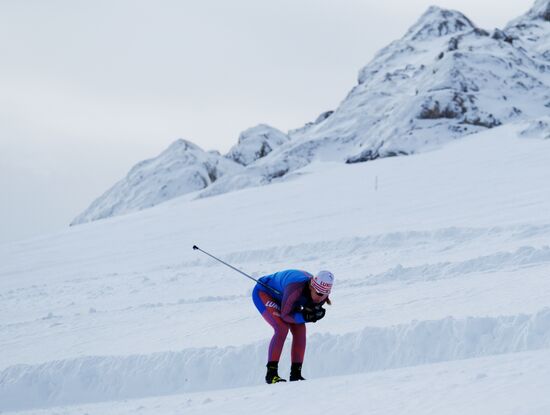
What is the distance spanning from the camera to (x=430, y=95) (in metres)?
57.6

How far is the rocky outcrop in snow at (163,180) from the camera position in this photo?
378 ft

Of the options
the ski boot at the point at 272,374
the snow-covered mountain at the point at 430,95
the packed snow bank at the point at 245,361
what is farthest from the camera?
the snow-covered mountain at the point at 430,95

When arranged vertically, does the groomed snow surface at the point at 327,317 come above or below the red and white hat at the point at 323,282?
below

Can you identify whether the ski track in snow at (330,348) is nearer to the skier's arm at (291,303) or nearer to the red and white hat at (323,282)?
the skier's arm at (291,303)

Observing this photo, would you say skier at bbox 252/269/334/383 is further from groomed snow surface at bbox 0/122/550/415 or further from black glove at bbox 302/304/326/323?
groomed snow surface at bbox 0/122/550/415

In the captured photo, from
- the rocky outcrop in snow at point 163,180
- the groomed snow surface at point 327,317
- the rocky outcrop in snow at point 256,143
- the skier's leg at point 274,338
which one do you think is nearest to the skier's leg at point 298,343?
the skier's leg at point 274,338

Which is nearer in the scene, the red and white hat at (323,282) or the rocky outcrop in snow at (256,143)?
the red and white hat at (323,282)

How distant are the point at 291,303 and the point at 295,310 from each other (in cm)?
12

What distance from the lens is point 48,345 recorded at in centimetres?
1111

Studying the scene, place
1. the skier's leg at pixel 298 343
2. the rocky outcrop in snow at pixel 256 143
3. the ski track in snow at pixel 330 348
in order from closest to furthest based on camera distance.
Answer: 1. the skier's leg at pixel 298 343
2. the ski track in snow at pixel 330 348
3. the rocky outcrop in snow at pixel 256 143

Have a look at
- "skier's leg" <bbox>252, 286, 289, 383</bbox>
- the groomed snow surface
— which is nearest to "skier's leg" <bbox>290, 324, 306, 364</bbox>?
"skier's leg" <bbox>252, 286, 289, 383</bbox>

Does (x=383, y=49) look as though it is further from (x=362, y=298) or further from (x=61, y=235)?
(x=362, y=298)

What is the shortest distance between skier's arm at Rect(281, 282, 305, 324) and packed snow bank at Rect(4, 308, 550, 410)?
4.87 ft

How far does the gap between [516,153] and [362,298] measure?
22.8 m
